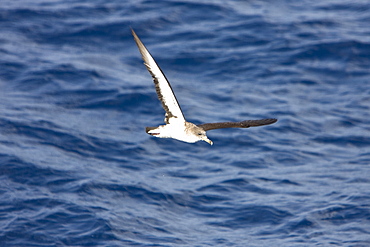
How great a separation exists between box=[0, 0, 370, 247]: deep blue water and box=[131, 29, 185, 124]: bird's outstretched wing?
4086mm

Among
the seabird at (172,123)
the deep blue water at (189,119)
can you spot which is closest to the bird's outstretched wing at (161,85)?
the seabird at (172,123)

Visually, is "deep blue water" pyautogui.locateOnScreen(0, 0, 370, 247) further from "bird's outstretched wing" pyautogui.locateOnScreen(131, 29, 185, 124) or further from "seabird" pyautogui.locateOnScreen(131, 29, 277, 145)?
"bird's outstretched wing" pyautogui.locateOnScreen(131, 29, 185, 124)

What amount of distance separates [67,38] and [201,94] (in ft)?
18.2

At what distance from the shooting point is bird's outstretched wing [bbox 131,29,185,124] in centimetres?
934

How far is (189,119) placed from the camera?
1689cm

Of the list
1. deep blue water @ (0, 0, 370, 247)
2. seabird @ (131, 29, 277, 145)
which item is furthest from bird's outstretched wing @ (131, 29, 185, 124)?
deep blue water @ (0, 0, 370, 247)

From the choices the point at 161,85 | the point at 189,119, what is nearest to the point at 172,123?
the point at 161,85

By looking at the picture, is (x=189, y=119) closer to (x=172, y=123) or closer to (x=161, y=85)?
(x=172, y=123)

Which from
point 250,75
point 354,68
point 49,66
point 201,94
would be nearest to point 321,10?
point 354,68

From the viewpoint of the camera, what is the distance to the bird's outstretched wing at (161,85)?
30.7 feet

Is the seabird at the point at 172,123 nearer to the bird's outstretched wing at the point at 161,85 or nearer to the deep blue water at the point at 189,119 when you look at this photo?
the bird's outstretched wing at the point at 161,85

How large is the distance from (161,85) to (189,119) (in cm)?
726

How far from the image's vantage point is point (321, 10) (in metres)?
21.7

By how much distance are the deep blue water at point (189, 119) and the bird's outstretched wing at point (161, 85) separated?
13.4ft
